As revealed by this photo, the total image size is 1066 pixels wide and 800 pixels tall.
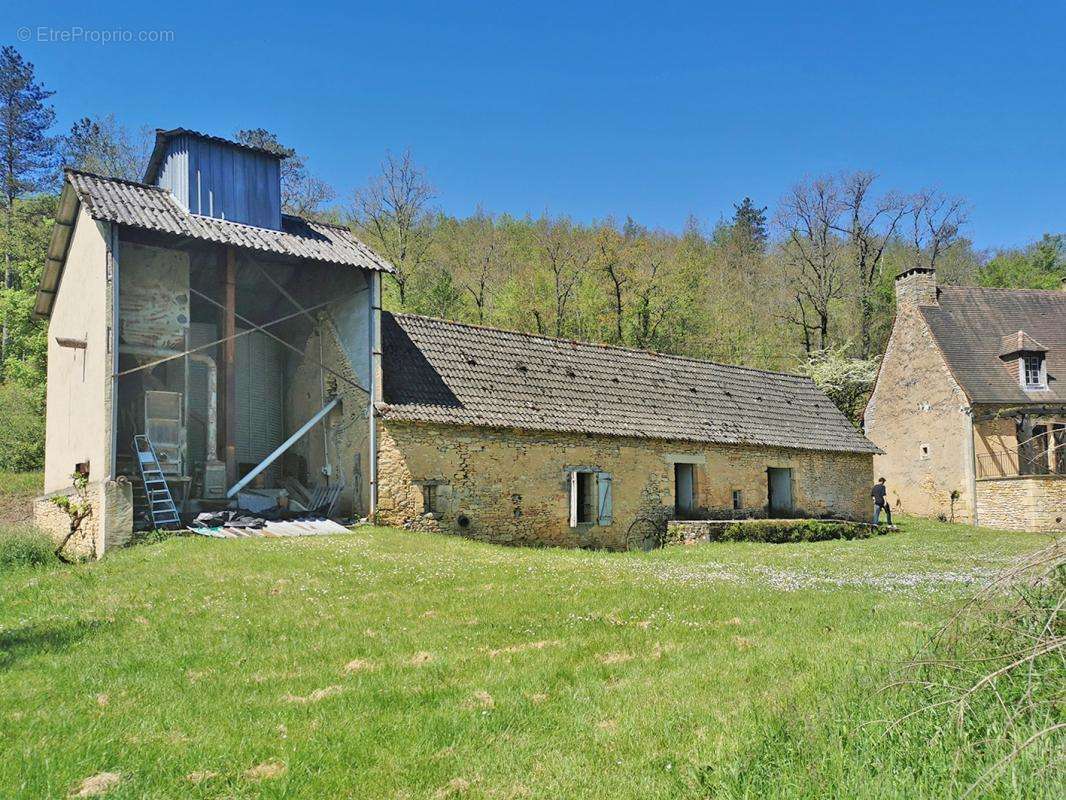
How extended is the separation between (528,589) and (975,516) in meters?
23.1

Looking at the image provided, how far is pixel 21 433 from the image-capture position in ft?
94.6

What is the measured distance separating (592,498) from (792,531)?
543 cm

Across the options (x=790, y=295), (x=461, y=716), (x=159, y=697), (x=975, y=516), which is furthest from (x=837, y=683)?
(x=790, y=295)

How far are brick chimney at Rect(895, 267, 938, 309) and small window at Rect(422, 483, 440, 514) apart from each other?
22.4m

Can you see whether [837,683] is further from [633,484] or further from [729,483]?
[729,483]

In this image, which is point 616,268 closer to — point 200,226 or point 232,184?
point 232,184

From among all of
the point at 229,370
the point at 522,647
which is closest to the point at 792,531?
the point at 229,370

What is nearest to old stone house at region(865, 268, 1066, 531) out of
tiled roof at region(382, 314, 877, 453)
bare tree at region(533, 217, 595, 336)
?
tiled roof at region(382, 314, 877, 453)

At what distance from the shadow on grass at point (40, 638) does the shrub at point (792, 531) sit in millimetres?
14975

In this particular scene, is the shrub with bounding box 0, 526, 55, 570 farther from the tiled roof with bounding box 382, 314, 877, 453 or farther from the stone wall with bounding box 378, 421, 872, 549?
the tiled roof with bounding box 382, 314, 877, 453

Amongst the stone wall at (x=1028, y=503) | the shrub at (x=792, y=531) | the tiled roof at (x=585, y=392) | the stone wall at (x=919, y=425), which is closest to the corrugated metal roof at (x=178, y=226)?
the tiled roof at (x=585, y=392)

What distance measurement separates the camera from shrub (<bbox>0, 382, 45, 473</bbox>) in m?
28.8

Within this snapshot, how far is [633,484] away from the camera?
2083 cm

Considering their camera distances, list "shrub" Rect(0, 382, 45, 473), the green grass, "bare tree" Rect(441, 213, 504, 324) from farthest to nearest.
→ 1. "bare tree" Rect(441, 213, 504, 324)
2. "shrub" Rect(0, 382, 45, 473)
3. the green grass
